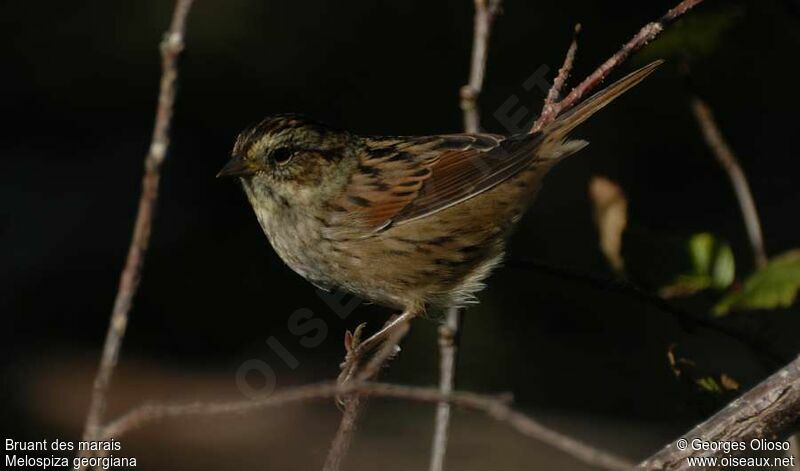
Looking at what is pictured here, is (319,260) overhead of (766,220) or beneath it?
beneath

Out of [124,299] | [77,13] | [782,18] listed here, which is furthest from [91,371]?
[124,299]

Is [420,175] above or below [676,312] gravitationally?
above

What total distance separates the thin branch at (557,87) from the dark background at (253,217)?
319cm

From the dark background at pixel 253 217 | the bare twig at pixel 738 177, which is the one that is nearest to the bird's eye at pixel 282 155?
the bare twig at pixel 738 177

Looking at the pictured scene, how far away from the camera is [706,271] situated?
10.6 ft

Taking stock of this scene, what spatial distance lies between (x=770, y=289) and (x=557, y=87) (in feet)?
2.63

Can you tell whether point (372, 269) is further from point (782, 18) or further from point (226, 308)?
point (226, 308)

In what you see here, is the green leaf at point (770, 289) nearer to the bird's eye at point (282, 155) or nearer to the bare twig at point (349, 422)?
the bare twig at point (349, 422)

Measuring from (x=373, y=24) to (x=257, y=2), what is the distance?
75 cm

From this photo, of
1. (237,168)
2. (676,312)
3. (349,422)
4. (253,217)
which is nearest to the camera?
(349,422)

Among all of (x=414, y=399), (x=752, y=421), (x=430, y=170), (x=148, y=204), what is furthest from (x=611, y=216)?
(x=148, y=204)

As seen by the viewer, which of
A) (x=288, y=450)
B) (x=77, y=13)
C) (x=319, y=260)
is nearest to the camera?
(x=319, y=260)

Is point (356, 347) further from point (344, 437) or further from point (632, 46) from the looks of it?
point (632, 46)

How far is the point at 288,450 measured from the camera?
676cm
